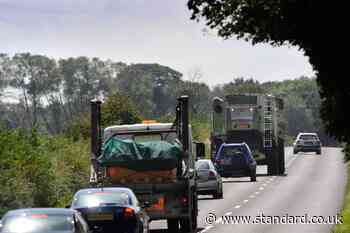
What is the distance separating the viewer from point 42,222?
60.0 feet

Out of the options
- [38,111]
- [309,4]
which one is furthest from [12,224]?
[38,111]

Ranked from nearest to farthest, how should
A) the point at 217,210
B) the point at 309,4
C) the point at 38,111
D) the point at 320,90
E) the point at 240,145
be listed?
the point at 309,4
the point at 320,90
the point at 217,210
the point at 240,145
the point at 38,111

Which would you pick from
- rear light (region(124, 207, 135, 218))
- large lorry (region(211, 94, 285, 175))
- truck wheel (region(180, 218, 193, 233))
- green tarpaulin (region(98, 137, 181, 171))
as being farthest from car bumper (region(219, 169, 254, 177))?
rear light (region(124, 207, 135, 218))

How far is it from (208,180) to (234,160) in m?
9.18

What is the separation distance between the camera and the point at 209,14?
19094mm

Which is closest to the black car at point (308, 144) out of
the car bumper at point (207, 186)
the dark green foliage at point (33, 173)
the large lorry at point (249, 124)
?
the large lorry at point (249, 124)

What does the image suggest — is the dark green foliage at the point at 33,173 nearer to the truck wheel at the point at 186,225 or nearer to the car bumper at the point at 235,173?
the truck wheel at the point at 186,225

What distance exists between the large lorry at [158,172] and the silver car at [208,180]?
11.5 metres

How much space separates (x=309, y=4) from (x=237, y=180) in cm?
3927

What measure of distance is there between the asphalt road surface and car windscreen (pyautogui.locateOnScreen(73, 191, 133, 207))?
5.48 meters

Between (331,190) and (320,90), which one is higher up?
(320,90)

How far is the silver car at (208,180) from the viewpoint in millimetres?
41188

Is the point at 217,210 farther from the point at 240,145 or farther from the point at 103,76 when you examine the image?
the point at 103,76

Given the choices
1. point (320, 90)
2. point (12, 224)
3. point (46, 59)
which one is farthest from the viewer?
point (46, 59)
